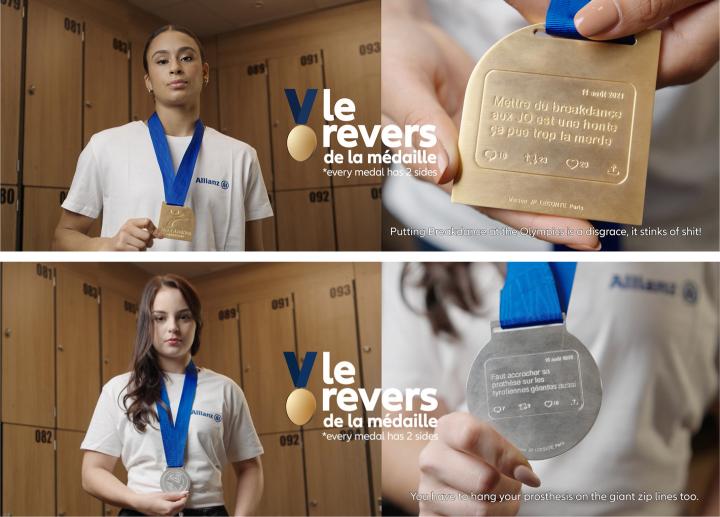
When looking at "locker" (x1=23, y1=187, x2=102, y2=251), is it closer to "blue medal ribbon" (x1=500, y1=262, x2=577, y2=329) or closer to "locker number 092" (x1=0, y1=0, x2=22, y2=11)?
"locker number 092" (x1=0, y1=0, x2=22, y2=11)

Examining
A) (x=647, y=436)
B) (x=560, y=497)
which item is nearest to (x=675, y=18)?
(x=647, y=436)

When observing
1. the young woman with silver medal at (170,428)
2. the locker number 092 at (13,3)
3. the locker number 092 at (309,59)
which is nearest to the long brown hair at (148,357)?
the young woman with silver medal at (170,428)

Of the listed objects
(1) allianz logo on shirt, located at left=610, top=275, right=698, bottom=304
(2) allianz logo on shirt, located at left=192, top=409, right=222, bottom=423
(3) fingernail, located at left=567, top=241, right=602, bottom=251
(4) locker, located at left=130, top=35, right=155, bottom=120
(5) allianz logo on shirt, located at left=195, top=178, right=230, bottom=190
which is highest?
(4) locker, located at left=130, top=35, right=155, bottom=120

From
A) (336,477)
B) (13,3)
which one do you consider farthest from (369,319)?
(13,3)

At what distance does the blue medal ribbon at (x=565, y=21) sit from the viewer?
165cm

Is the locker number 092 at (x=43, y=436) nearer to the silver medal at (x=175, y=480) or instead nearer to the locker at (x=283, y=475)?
the silver medal at (x=175, y=480)

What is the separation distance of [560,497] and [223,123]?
0.93m

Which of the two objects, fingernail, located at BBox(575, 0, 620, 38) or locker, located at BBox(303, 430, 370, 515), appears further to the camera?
locker, located at BBox(303, 430, 370, 515)

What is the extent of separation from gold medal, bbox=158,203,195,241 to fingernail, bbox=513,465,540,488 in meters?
0.74

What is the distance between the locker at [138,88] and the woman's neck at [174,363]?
0.45m

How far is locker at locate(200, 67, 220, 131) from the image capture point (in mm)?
1729

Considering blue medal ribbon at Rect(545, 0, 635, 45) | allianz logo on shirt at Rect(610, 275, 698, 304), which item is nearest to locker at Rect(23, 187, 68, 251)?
blue medal ribbon at Rect(545, 0, 635, 45)

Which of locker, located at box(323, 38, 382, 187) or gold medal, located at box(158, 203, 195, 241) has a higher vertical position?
locker, located at box(323, 38, 382, 187)

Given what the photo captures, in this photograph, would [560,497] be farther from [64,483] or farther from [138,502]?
[64,483]
